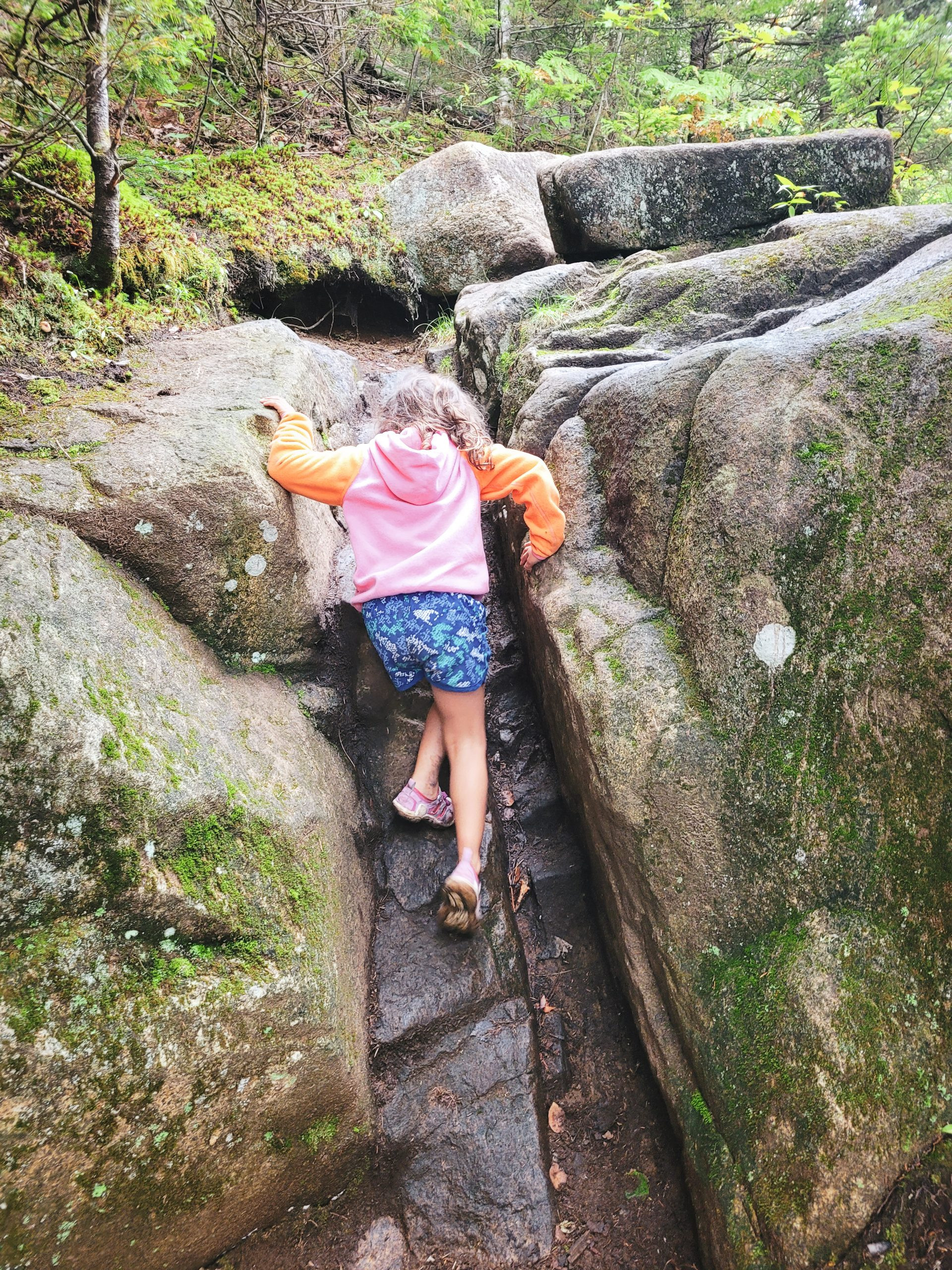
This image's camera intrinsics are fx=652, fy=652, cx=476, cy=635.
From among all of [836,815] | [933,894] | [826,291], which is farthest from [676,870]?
[826,291]

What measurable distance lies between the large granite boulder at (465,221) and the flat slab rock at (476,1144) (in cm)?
808

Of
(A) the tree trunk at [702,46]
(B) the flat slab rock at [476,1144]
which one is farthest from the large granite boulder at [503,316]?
(A) the tree trunk at [702,46]

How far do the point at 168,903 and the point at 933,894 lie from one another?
262cm

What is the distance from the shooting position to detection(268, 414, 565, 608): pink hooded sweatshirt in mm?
3225

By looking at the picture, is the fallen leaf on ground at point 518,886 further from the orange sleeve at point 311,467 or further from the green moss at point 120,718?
the orange sleeve at point 311,467

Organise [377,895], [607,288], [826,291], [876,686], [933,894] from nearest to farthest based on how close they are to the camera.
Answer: [933,894]
[876,686]
[377,895]
[826,291]
[607,288]

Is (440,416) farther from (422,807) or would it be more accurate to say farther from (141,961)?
(141,961)

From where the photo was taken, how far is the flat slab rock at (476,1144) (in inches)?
103

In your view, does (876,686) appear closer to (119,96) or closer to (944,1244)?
(944,1244)

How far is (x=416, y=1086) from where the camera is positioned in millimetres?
2906

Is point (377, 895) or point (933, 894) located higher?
point (933, 894)

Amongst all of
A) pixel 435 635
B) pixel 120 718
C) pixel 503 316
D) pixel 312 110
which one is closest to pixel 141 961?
pixel 120 718

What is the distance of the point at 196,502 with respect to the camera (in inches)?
127

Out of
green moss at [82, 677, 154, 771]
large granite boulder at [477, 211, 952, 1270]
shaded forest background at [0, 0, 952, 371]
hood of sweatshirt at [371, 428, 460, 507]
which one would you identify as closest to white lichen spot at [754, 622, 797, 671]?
large granite boulder at [477, 211, 952, 1270]
